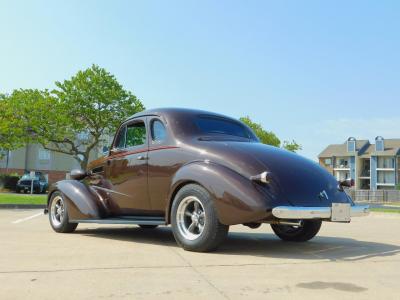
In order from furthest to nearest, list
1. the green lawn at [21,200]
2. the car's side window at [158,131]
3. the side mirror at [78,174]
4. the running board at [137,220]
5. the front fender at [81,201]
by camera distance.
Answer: the green lawn at [21,200] < the side mirror at [78,174] < the front fender at [81,201] < the car's side window at [158,131] < the running board at [137,220]

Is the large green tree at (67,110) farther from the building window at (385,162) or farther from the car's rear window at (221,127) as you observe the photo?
the building window at (385,162)

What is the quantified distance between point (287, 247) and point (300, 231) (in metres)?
0.69

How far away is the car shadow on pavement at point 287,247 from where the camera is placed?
5.30 metres

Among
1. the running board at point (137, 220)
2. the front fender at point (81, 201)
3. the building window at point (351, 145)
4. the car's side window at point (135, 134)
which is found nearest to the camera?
the running board at point (137, 220)

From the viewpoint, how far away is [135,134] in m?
7.03

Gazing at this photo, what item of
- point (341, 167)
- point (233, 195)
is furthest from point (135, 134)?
point (341, 167)

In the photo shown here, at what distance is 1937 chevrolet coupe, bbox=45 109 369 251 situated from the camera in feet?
16.5

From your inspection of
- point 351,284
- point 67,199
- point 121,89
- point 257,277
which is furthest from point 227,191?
point 121,89

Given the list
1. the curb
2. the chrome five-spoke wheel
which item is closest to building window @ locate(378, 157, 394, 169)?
the curb

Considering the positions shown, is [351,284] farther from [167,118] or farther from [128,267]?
[167,118]

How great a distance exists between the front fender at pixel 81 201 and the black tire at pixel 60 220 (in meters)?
0.13

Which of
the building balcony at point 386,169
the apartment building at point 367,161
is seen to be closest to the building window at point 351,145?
the apartment building at point 367,161

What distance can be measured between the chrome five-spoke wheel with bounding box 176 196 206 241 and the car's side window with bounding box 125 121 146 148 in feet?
4.92

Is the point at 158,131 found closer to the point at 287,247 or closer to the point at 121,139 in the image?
the point at 121,139
